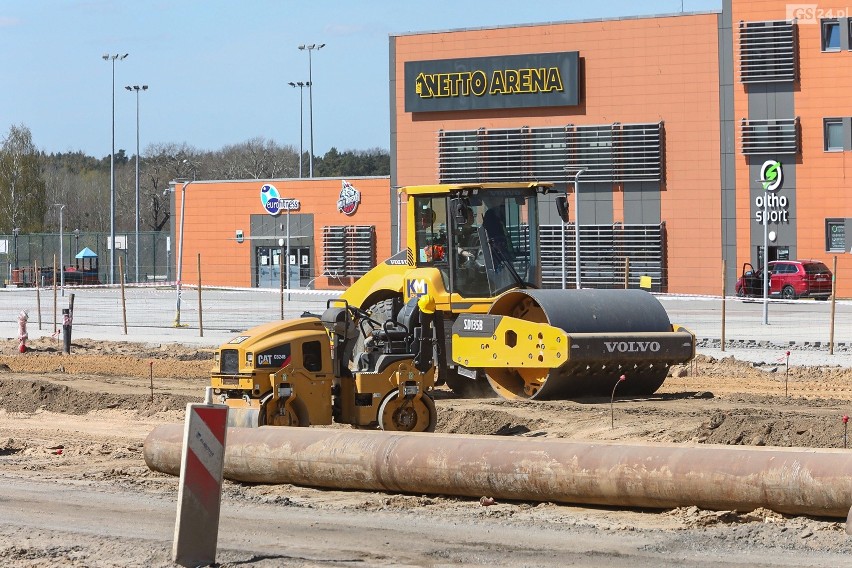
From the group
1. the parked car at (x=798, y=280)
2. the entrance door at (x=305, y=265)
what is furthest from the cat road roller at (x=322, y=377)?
the entrance door at (x=305, y=265)

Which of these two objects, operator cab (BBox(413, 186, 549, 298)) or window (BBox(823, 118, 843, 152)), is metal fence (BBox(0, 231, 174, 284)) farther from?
operator cab (BBox(413, 186, 549, 298))

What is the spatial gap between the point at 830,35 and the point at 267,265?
2732 cm

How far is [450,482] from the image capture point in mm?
10867

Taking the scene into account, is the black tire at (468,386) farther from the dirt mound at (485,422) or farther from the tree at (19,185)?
the tree at (19,185)

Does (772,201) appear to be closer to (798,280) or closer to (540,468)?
(798,280)

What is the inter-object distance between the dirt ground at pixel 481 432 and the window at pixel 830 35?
30648 mm

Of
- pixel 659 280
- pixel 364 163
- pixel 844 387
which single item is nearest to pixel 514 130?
pixel 659 280

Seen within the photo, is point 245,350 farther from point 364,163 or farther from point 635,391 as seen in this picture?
point 364,163

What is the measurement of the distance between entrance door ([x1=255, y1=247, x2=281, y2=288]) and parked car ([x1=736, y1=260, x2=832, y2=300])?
23006 mm

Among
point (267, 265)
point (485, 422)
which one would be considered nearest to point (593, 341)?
point (485, 422)

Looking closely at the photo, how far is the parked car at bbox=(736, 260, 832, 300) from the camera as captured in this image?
47750 mm

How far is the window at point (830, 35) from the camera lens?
51.8 metres

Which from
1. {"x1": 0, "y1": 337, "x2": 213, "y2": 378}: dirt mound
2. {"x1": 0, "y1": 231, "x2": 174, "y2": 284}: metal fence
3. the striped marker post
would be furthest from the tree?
the striped marker post

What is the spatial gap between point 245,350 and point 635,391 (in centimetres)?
630
